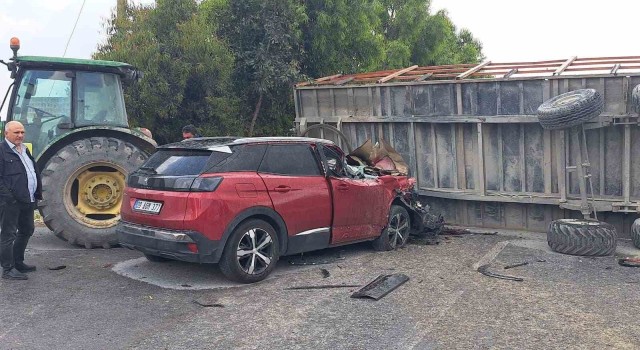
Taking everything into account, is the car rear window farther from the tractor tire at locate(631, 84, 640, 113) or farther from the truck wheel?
the tractor tire at locate(631, 84, 640, 113)

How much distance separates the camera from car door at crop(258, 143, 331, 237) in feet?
24.2

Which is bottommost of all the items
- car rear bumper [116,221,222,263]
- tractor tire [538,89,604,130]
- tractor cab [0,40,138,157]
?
car rear bumper [116,221,222,263]

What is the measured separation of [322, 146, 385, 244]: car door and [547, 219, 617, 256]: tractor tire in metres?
2.59

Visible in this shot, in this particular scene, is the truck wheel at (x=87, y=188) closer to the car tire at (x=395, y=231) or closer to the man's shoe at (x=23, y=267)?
the man's shoe at (x=23, y=267)

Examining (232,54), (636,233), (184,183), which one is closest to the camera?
(184,183)

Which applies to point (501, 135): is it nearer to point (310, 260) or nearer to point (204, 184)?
point (310, 260)

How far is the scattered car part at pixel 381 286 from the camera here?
6.49 metres

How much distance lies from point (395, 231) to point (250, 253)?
117 inches

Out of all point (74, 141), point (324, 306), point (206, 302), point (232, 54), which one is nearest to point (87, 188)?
point (74, 141)

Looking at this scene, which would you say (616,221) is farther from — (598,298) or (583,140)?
(598,298)

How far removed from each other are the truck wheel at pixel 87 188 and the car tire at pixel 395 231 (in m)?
3.74

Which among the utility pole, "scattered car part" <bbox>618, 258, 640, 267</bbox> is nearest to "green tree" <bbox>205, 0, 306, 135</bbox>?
the utility pole

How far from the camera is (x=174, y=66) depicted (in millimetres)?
13133

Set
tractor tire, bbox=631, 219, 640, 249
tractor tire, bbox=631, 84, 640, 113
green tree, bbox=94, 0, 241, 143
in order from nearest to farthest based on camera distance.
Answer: tractor tire, bbox=631, 84, 640, 113
tractor tire, bbox=631, 219, 640, 249
green tree, bbox=94, 0, 241, 143
